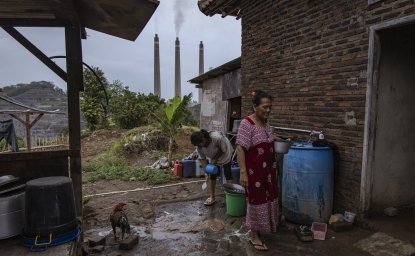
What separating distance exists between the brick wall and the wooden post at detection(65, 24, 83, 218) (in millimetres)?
3460

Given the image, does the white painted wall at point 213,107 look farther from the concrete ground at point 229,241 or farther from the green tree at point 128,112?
the green tree at point 128,112

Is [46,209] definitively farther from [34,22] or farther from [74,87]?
[34,22]

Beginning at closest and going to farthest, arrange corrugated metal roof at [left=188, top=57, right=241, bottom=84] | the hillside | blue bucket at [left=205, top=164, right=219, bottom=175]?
blue bucket at [left=205, top=164, right=219, bottom=175] → corrugated metal roof at [left=188, top=57, right=241, bottom=84] → the hillside

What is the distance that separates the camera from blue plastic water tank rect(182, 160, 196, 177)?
870 cm

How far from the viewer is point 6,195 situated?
9.87 ft

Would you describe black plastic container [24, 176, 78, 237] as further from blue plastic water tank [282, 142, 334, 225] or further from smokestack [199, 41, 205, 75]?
smokestack [199, 41, 205, 75]

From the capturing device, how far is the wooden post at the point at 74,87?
3.89m

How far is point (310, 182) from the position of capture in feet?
14.5

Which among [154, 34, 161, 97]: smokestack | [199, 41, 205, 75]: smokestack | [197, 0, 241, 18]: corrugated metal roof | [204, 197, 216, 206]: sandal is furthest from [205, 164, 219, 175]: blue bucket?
[199, 41, 205, 75]: smokestack

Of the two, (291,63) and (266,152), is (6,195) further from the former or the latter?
(291,63)

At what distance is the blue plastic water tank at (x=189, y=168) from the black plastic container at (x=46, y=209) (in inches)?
225

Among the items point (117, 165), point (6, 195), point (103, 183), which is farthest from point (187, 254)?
point (117, 165)

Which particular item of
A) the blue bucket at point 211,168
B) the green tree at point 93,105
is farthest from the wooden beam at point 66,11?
the green tree at point 93,105

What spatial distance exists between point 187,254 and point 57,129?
15.1 m
